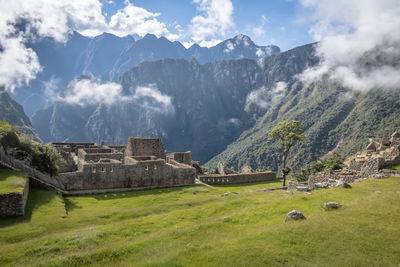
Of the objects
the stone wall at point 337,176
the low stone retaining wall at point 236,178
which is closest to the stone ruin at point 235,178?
the low stone retaining wall at point 236,178

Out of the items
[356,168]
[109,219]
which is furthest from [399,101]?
[109,219]

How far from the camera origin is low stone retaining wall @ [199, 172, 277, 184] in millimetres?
35688

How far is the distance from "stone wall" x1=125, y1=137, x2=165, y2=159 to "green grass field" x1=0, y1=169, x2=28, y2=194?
17716 mm

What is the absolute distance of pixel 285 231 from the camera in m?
11.2

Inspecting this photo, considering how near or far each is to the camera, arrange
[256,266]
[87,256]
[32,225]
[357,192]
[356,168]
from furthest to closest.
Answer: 1. [356,168]
2. [357,192]
3. [32,225]
4. [87,256]
5. [256,266]

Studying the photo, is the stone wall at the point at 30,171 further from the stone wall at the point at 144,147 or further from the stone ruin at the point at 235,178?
the stone ruin at the point at 235,178

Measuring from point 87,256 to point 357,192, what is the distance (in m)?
17.7

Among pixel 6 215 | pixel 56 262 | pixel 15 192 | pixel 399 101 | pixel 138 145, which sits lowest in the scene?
pixel 56 262

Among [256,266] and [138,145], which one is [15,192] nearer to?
[256,266]

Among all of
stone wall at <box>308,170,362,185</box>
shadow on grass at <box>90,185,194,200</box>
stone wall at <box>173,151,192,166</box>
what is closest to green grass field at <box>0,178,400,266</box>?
shadow on grass at <box>90,185,194,200</box>

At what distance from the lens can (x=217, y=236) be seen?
12094 mm

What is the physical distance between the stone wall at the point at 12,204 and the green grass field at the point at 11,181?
326mm

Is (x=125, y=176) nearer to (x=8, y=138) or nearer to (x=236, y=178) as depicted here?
(x=8, y=138)

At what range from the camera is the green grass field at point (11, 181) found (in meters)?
15.0
